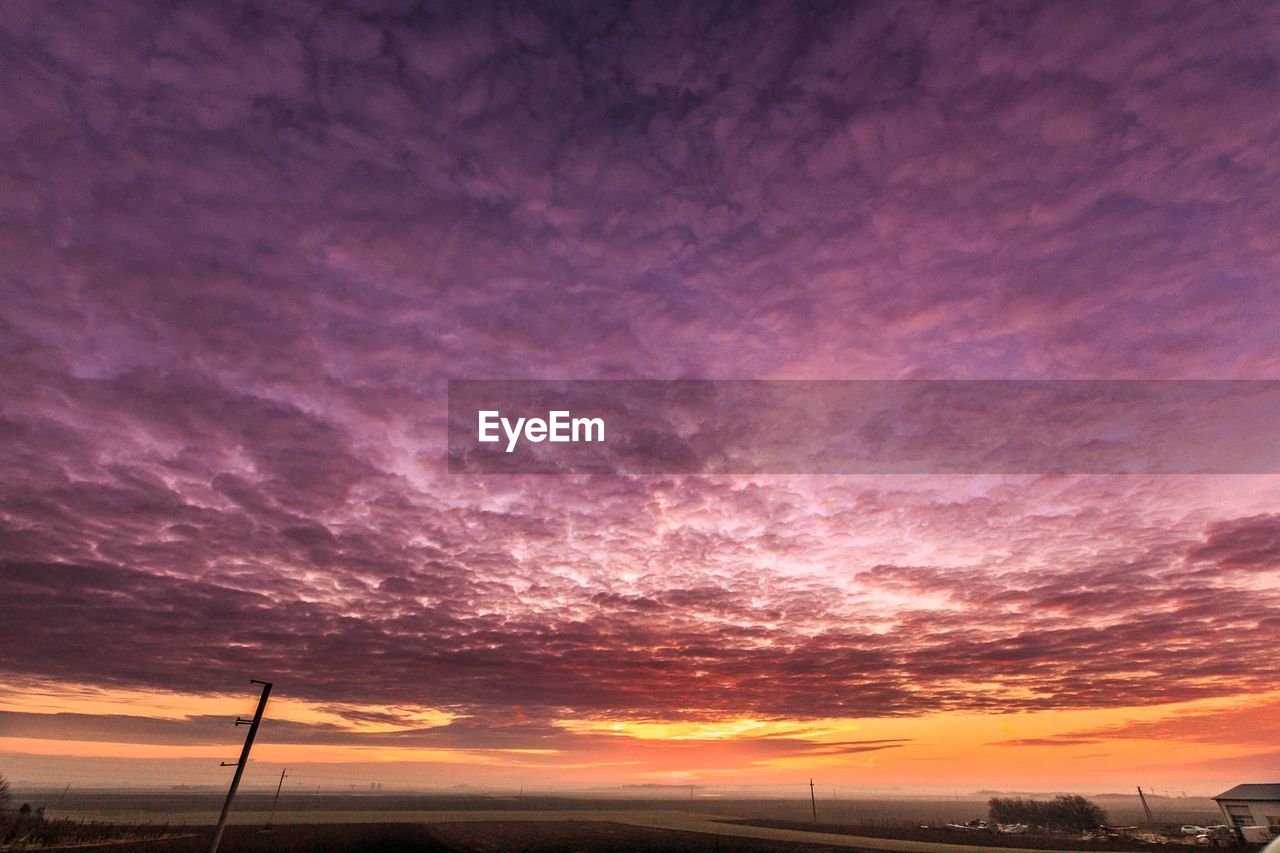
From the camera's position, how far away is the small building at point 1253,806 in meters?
64.2

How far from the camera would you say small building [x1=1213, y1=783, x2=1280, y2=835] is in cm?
6419

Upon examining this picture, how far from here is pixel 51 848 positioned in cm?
5341

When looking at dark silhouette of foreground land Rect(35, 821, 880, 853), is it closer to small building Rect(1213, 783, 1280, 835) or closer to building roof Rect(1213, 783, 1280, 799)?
small building Rect(1213, 783, 1280, 835)

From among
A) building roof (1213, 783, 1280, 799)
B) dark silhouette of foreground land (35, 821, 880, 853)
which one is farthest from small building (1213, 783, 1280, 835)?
dark silhouette of foreground land (35, 821, 880, 853)

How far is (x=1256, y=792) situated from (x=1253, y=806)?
11.1 ft

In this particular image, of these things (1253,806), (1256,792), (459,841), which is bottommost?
(459,841)

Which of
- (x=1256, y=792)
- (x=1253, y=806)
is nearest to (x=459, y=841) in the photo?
(x=1253, y=806)

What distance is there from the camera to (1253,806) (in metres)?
66.2

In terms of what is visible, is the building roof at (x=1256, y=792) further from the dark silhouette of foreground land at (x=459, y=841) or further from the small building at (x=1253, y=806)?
the dark silhouette of foreground land at (x=459, y=841)

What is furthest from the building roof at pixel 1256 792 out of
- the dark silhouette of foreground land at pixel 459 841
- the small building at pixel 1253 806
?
the dark silhouette of foreground land at pixel 459 841

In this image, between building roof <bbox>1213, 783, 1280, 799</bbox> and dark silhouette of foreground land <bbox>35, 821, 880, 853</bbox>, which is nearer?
dark silhouette of foreground land <bbox>35, 821, 880, 853</bbox>

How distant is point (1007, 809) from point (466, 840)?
105 m

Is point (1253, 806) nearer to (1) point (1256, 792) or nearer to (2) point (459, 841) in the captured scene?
(1) point (1256, 792)

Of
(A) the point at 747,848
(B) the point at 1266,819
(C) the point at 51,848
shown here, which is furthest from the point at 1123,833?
(C) the point at 51,848
